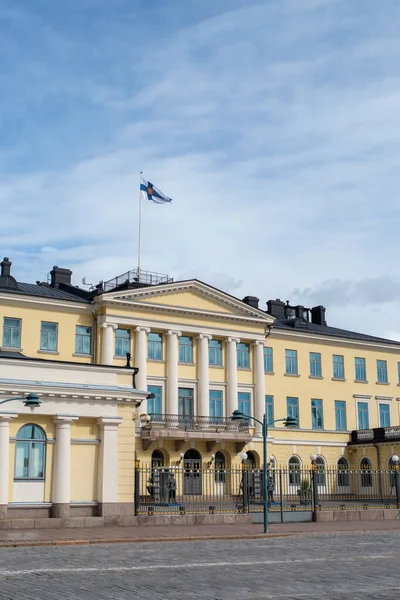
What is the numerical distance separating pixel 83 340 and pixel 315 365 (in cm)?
1990

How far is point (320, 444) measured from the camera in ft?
204

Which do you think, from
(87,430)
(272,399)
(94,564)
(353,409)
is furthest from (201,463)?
(94,564)

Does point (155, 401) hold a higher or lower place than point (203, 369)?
lower

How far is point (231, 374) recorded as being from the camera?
2260 inches

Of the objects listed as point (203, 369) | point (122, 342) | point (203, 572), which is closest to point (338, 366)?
point (203, 369)

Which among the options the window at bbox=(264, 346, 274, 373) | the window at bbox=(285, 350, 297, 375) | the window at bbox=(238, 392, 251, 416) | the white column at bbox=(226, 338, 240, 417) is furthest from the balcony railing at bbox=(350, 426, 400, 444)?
the white column at bbox=(226, 338, 240, 417)

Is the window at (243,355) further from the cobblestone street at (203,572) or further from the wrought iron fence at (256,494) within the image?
the cobblestone street at (203,572)

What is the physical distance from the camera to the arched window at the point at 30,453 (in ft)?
94.6

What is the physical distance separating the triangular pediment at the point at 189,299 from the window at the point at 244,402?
5.52 m

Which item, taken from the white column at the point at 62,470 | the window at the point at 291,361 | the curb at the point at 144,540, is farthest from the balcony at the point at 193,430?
the curb at the point at 144,540

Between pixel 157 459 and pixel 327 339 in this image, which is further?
pixel 327 339

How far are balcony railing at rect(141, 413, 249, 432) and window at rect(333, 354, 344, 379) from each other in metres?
10.7

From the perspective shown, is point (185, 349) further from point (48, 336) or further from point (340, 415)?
point (340, 415)

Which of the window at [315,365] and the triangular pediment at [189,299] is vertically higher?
the triangular pediment at [189,299]
